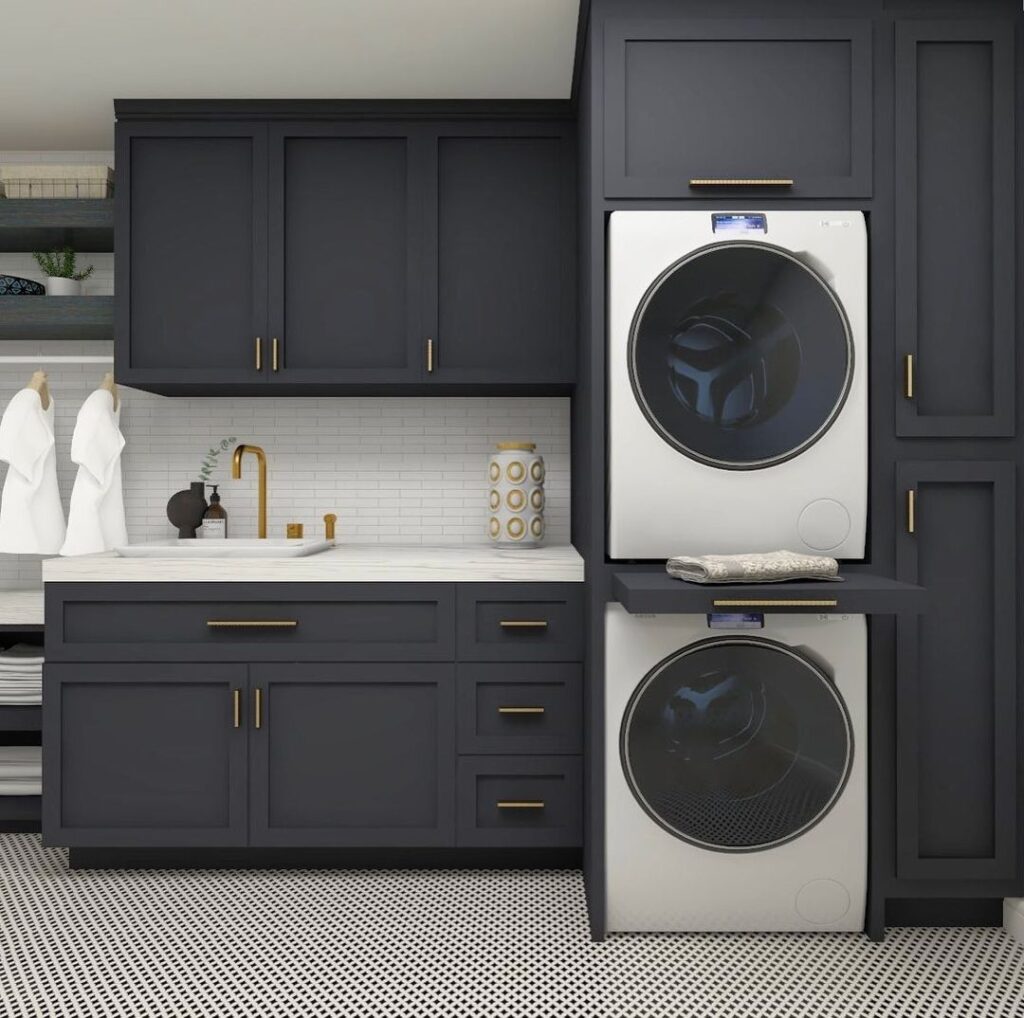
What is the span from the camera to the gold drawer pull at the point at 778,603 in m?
1.68

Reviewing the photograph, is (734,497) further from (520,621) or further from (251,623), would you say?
(251,623)

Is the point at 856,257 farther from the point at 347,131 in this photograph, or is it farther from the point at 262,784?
the point at 262,784

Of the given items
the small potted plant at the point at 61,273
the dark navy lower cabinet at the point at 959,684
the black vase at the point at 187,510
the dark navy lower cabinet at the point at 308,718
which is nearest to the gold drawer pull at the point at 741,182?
the dark navy lower cabinet at the point at 959,684

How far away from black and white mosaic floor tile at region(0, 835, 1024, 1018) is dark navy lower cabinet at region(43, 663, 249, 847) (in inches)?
7.5

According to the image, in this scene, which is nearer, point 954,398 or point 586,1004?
point 586,1004

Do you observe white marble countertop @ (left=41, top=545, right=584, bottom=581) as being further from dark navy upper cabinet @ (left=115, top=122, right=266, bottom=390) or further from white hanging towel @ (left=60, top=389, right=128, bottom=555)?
dark navy upper cabinet @ (left=115, top=122, right=266, bottom=390)

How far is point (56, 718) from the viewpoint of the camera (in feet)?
7.63

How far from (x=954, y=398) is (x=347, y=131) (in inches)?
79.0

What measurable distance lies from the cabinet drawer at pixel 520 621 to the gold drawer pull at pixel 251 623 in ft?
1.66

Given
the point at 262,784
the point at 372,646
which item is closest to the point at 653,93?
the point at 372,646

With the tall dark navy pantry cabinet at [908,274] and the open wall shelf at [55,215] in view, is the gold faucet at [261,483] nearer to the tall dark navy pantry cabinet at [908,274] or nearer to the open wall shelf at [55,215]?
the open wall shelf at [55,215]

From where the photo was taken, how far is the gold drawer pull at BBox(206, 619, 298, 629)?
232 cm

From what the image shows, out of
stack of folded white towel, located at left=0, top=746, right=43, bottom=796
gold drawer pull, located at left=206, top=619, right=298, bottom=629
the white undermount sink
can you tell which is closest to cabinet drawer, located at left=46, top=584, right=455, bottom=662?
gold drawer pull, located at left=206, top=619, right=298, bottom=629

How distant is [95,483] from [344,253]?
1173 mm
